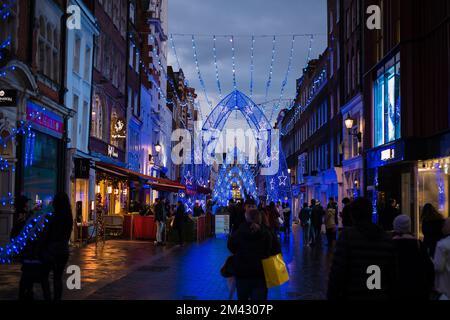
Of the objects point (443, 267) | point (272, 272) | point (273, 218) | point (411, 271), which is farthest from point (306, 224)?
point (411, 271)

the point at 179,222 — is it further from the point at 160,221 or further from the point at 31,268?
the point at 31,268

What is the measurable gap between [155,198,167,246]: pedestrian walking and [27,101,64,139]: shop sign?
15.6 ft

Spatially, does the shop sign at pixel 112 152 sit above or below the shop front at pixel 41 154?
above

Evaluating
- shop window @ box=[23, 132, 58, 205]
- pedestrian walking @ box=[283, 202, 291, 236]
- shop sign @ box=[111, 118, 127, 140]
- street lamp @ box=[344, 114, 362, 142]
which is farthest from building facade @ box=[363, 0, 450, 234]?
shop sign @ box=[111, 118, 127, 140]

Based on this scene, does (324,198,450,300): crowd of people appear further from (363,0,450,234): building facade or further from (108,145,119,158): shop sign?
(108,145,119,158): shop sign

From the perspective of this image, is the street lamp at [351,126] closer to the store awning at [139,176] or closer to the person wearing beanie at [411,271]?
the store awning at [139,176]

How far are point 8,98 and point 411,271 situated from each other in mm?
13503

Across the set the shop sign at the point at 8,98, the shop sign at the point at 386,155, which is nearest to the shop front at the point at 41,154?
the shop sign at the point at 8,98

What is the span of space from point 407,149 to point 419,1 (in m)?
5.65

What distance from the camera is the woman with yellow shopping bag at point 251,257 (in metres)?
7.96

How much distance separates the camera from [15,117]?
18656 millimetres

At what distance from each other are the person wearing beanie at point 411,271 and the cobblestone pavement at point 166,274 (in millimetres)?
5398

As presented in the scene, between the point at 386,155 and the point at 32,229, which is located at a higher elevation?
the point at 386,155

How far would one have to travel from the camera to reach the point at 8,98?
1723cm
